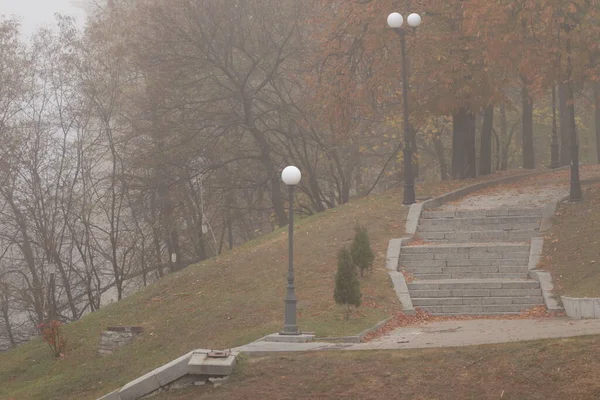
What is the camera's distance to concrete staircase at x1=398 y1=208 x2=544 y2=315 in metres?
19.1

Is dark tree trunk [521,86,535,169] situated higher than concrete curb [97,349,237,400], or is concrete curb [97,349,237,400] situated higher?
dark tree trunk [521,86,535,169]

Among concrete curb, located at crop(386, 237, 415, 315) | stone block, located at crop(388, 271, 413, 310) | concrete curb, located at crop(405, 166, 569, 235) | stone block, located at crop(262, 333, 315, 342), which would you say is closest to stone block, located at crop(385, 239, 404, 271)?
concrete curb, located at crop(386, 237, 415, 315)

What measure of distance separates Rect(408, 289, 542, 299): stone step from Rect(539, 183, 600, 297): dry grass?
596mm

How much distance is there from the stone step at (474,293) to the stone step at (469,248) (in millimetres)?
2106

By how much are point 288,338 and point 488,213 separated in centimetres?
979

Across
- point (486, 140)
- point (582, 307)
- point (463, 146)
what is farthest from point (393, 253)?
point (486, 140)

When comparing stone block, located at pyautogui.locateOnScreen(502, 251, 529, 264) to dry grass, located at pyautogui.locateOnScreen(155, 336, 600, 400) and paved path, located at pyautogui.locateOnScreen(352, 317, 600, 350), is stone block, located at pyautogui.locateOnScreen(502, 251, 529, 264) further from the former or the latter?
dry grass, located at pyautogui.locateOnScreen(155, 336, 600, 400)

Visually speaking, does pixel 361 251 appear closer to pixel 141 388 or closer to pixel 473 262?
pixel 473 262

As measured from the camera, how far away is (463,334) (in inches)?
594

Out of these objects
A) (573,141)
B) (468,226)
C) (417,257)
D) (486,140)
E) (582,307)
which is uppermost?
(486,140)

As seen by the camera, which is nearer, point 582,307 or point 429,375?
point 429,375

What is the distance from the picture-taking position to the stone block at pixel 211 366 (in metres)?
13.0

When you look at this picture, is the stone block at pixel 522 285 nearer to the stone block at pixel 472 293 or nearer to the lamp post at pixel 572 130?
the stone block at pixel 472 293

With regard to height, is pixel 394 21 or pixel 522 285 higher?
pixel 394 21
